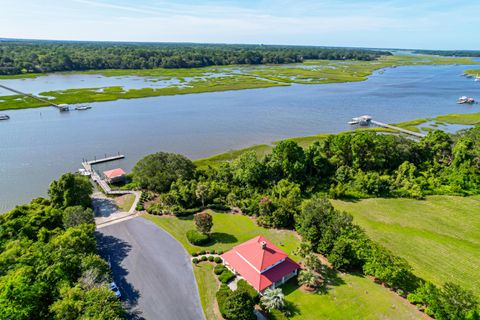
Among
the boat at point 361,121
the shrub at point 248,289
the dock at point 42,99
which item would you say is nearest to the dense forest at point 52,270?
the shrub at point 248,289

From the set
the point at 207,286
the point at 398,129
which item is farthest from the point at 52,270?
the point at 398,129

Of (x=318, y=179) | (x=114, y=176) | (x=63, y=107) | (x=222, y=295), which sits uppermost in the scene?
(x=63, y=107)

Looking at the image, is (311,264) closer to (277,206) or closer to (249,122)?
(277,206)

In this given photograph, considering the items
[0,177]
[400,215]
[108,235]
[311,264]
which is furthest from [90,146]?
[400,215]

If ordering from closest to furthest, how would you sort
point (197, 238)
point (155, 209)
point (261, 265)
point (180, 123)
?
point (261, 265) → point (197, 238) → point (155, 209) → point (180, 123)

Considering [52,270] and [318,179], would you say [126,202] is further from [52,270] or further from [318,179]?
[318,179]
